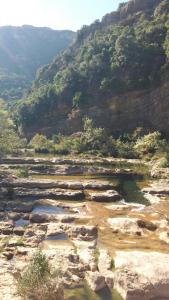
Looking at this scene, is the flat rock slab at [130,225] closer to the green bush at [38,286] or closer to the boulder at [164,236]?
the boulder at [164,236]

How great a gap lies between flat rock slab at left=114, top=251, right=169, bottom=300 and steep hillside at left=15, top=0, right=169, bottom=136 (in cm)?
7605

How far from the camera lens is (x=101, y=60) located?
118750mm

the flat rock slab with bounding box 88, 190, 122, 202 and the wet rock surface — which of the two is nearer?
the wet rock surface

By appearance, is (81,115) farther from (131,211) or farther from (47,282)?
(47,282)

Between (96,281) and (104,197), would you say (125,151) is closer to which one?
(104,197)

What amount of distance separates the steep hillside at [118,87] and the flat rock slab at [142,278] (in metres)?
76.0

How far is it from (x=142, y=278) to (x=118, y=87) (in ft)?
293

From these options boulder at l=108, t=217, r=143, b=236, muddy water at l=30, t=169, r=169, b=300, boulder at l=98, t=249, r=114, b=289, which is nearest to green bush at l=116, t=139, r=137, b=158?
muddy water at l=30, t=169, r=169, b=300

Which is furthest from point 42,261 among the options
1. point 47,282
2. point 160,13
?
point 160,13

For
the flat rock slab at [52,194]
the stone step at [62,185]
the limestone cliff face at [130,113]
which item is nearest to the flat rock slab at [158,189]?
the stone step at [62,185]

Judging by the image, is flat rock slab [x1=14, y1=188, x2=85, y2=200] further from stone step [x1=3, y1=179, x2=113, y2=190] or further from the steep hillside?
the steep hillside

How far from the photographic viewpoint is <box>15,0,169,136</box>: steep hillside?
328 feet

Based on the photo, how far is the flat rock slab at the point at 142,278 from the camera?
18.6 metres

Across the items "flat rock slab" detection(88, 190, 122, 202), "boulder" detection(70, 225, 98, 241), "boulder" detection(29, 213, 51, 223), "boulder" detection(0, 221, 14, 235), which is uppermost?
"boulder" detection(70, 225, 98, 241)
